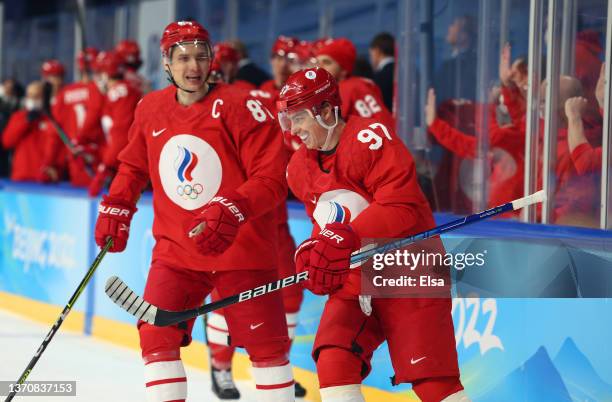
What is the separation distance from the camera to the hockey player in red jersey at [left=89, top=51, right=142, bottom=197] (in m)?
6.77

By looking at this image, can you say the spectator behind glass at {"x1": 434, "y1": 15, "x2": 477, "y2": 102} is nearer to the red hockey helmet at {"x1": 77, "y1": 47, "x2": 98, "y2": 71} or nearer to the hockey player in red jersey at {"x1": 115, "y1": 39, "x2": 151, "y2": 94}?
the hockey player in red jersey at {"x1": 115, "y1": 39, "x2": 151, "y2": 94}

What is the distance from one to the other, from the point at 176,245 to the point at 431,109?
1852 mm

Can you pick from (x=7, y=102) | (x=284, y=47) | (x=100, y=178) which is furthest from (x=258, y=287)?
(x=7, y=102)

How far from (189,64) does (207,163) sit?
0.33 m

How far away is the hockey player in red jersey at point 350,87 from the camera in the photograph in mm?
5223

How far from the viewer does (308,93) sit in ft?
10.6

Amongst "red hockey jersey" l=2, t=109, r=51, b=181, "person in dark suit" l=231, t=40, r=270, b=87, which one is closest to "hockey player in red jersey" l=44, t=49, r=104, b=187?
"red hockey jersey" l=2, t=109, r=51, b=181

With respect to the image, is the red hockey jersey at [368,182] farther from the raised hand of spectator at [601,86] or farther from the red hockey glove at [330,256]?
the raised hand of spectator at [601,86]

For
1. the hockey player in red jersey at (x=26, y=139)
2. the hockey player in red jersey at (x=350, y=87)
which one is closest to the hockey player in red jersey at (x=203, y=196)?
the hockey player in red jersey at (x=350, y=87)

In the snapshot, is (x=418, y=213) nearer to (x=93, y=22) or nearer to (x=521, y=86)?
(x=521, y=86)

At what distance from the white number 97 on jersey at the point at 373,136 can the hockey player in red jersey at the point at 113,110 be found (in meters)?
3.73

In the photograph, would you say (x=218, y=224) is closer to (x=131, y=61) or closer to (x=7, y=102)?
(x=131, y=61)

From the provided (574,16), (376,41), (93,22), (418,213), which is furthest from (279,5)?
(418,213)

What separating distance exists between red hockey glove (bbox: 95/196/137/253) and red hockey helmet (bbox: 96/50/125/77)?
354cm
